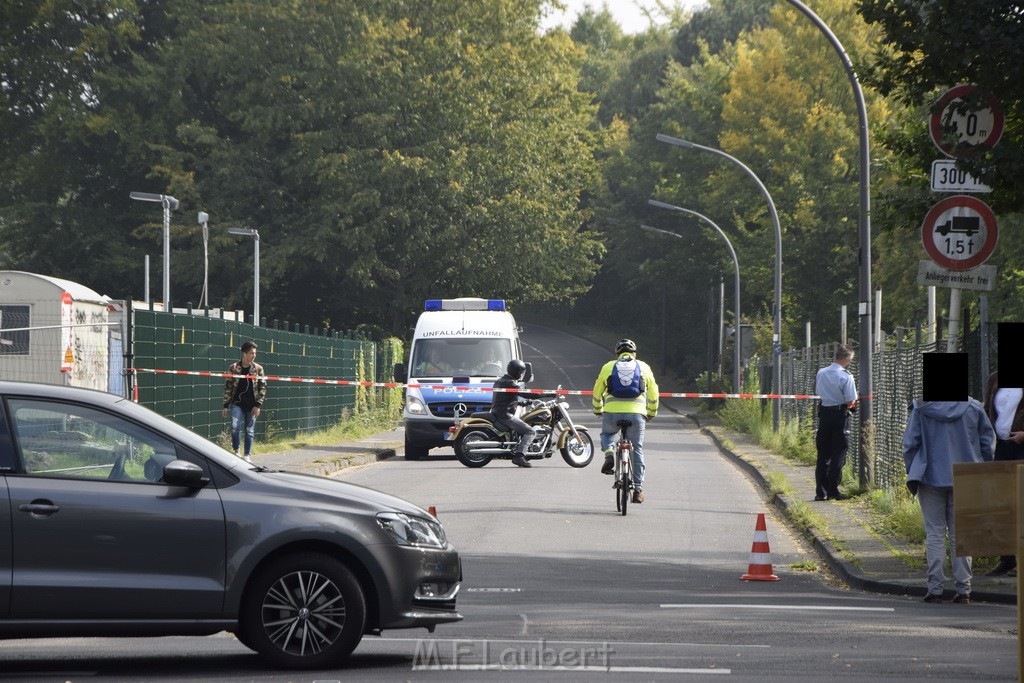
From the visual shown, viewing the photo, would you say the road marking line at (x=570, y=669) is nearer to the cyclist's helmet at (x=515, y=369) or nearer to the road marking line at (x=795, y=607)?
the road marking line at (x=795, y=607)

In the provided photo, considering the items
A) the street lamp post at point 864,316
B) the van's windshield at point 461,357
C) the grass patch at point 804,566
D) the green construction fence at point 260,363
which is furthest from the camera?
the van's windshield at point 461,357

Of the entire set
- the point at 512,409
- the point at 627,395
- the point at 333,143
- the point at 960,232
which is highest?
the point at 333,143

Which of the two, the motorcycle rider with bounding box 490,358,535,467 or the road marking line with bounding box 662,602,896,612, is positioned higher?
the motorcycle rider with bounding box 490,358,535,467

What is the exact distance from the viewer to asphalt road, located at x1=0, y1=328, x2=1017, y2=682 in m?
8.27

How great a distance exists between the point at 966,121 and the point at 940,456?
8.77 ft

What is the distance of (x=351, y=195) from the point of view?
54312 millimetres

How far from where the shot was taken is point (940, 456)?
37.9 ft

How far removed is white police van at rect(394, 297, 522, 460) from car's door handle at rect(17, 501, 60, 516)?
19.5 meters

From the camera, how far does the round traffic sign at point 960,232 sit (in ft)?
42.7

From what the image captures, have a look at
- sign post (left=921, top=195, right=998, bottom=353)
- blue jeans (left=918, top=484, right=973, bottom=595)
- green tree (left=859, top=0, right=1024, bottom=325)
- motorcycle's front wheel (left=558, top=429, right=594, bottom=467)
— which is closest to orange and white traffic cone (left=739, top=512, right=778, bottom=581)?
blue jeans (left=918, top=484, right=973, bottom=595)

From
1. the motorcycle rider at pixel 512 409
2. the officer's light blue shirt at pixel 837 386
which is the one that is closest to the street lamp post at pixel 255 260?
the motorcycle rider at pixel 512 409

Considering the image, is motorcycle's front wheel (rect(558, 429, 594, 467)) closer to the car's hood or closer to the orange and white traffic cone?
the orange and white traffic cone

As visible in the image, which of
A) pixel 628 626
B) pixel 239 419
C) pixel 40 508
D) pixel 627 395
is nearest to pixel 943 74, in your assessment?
pixel 628 626

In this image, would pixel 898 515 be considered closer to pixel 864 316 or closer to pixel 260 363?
pixel 864 316
